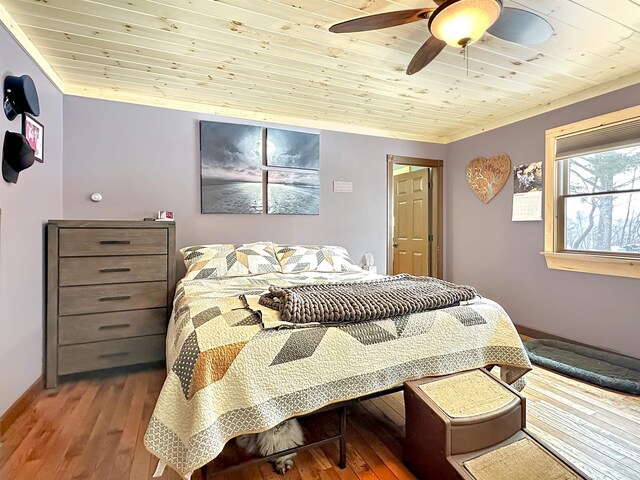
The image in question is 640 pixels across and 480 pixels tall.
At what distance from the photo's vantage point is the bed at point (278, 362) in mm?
1181

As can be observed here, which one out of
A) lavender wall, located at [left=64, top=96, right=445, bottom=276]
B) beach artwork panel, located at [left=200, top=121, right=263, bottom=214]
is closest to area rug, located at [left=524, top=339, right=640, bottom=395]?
lavender wall, located at [left=64, top=96, right=445, bottom=276]

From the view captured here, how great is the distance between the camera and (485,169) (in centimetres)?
375

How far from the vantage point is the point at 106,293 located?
7.88ft

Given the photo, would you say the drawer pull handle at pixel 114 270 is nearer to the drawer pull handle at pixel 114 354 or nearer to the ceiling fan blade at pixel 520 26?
the drawer pull handle at pixel 114 354

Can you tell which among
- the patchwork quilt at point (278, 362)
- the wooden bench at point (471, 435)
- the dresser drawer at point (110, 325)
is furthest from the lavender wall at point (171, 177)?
the wooden bench at point (471, 435)

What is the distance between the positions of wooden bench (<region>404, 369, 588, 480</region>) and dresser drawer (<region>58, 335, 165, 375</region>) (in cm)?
195

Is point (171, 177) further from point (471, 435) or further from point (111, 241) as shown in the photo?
point (471, 435)

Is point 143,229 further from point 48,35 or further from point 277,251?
point 48,35

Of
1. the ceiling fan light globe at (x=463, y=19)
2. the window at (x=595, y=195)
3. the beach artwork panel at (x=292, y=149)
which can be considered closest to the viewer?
the ceiling fan light globe at (x=463, y=19)

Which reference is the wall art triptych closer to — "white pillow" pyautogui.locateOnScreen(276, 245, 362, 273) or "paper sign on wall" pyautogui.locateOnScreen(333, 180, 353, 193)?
"paper sign on wall" pyautogui.locateOnScreen(333, 180, 353, 193)

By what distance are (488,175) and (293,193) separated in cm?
220

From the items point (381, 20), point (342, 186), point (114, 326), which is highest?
point (381, 20)

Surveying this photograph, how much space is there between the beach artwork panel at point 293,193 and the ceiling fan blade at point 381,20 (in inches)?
76.5

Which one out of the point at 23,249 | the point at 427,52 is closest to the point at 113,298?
the point at 23,249
